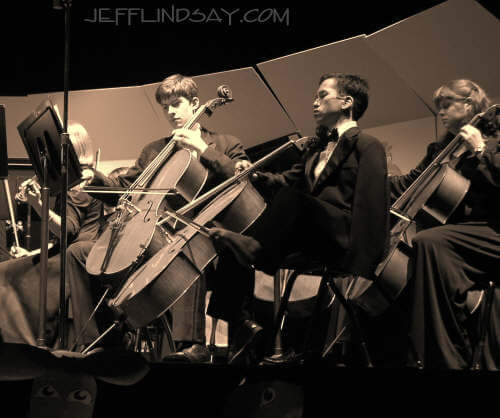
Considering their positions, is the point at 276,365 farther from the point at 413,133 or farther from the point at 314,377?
the point at 413,133

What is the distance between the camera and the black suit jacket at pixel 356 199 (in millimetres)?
2402

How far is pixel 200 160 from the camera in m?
3.10

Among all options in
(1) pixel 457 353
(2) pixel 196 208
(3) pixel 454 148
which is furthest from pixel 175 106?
(1) pixel 457 353

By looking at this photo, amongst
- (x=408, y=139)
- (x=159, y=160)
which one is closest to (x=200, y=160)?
(x=159, y=160)

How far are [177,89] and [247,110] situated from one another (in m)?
0.96

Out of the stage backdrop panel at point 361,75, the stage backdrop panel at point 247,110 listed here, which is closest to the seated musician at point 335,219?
the stage backdrop panel at point 361,75

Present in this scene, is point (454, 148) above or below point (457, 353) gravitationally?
above

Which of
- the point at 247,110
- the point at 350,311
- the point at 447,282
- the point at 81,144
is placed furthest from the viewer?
the point at 247,110

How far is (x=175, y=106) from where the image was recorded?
11.3 ft

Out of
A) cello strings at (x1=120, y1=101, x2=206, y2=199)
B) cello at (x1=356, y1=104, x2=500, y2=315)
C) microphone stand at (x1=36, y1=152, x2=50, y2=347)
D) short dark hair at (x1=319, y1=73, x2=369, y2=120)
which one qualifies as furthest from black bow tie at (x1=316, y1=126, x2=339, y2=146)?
microphone stand at (x1=36, y1=152, x2=50, y2=347)

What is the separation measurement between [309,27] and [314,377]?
255 centimetres

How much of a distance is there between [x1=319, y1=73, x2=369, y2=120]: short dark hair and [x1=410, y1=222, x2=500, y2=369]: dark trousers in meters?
0.51

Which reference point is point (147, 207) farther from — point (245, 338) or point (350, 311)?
point (350, 311)

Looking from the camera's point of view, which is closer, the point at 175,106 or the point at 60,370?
the point at 60,370
